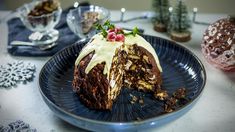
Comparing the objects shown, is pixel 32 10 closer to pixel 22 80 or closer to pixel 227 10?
pixel 22 80

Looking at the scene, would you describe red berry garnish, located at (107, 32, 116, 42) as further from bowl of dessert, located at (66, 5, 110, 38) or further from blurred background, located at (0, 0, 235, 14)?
blurred background, located at (0, 0, 235, 14)

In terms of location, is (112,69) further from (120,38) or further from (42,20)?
(42,20)

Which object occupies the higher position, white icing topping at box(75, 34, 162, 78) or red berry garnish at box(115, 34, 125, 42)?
red berry garnish at box(115, 34, 125, 42)

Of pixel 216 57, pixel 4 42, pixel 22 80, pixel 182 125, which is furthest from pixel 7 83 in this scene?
pixel 216 57

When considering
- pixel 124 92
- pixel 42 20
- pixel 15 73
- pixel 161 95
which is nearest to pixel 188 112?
pixel 161 95

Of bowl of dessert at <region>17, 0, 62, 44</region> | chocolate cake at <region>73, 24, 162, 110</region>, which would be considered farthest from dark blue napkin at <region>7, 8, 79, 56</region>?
chocolate cake at <region>73, 24, 162, 110</region>

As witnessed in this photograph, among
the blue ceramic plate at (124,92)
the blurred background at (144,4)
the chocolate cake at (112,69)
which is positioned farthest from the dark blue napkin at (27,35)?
the blurred background at (144,4)
